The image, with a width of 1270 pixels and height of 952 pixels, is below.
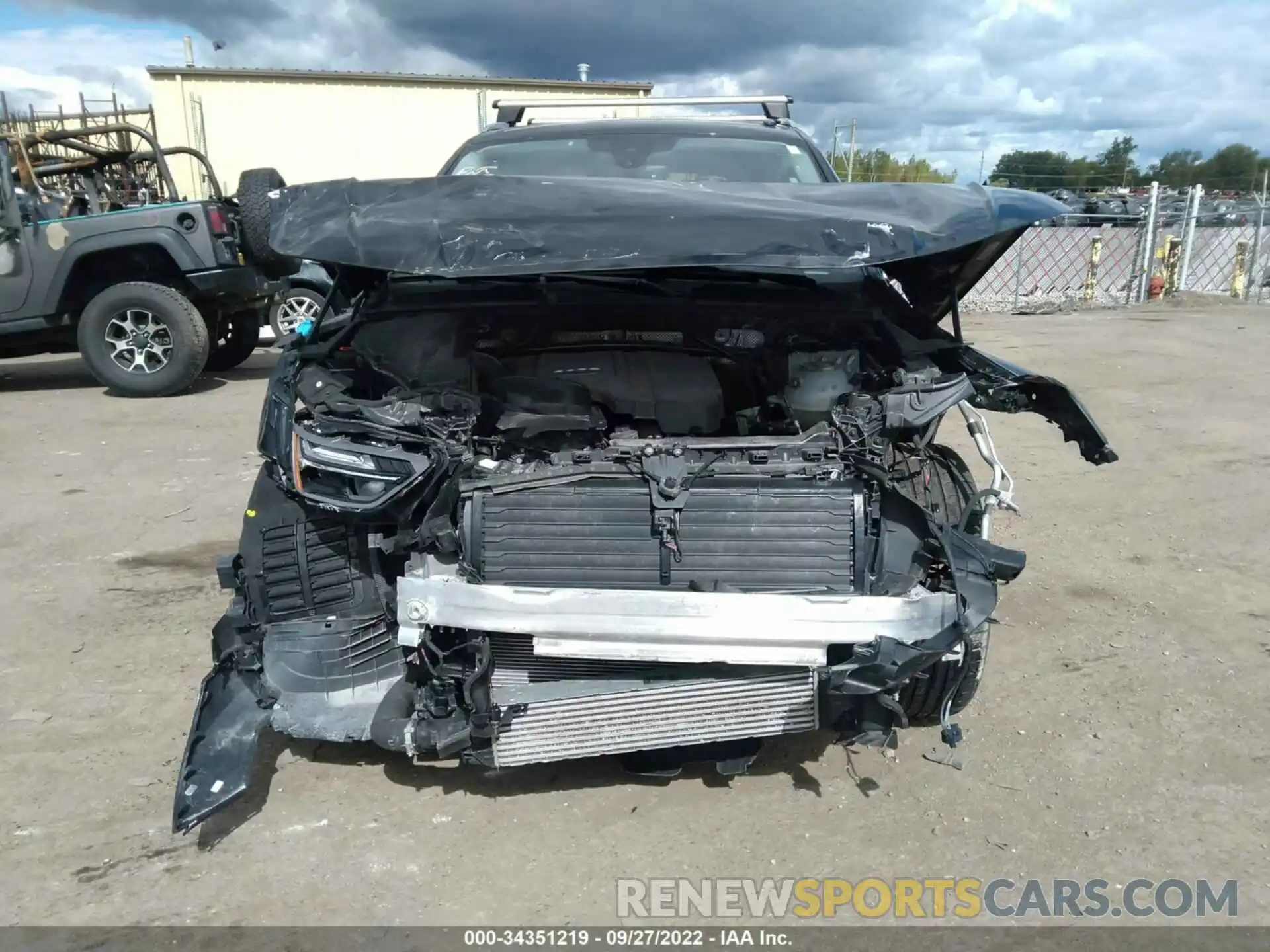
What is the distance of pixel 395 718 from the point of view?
8.21ft

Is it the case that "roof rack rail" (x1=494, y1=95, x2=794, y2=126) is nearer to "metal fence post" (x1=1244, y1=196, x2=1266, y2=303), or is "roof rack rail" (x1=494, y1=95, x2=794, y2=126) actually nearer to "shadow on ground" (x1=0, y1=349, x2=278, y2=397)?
"shadow on ground" (x1=0, y1=349, x2=278, y2=397)

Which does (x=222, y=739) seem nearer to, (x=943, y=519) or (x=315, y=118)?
(x=943, y=519)

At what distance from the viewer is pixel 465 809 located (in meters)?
2.56

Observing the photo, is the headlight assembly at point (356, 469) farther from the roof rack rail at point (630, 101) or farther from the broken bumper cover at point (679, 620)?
the roof rack rail at point (630, 101)

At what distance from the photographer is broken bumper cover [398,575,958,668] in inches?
88.6

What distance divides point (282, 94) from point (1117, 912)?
19.6 metres

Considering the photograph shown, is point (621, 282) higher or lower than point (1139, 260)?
higher

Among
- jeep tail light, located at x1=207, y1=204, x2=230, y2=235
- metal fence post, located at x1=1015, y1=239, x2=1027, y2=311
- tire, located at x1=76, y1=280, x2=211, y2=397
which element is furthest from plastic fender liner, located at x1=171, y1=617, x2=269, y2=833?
metal fence post, located at x1=1015, y1=239, x2=1027, y2=311

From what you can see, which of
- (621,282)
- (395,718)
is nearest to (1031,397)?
(621,282)

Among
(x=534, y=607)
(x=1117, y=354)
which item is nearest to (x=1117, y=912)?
(x=534, y=607)

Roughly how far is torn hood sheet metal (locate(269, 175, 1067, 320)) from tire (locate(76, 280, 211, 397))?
5.44 meters

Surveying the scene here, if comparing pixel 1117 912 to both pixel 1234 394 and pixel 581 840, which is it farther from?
pixel 1234 394

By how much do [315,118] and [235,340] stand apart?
1100 cm
